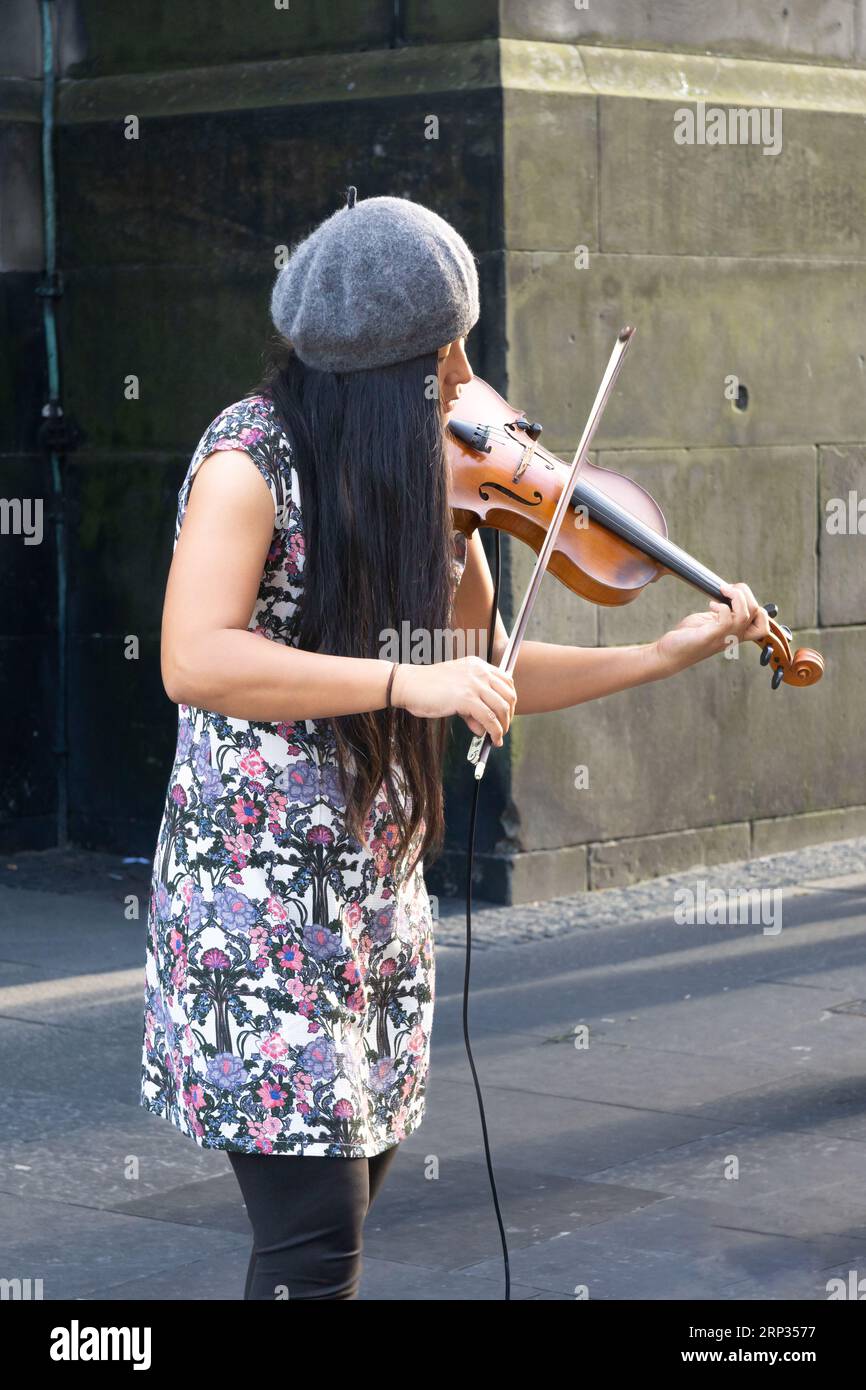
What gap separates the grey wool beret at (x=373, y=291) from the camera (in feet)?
8.33

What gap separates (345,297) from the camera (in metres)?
2.53

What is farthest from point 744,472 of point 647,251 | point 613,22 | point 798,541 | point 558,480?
point 558,480

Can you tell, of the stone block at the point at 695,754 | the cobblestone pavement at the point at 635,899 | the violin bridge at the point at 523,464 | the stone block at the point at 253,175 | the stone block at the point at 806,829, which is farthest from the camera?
the stone block at the point at 806,829

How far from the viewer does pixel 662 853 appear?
7.68 meters

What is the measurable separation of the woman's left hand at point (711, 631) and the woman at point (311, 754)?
1.03ft

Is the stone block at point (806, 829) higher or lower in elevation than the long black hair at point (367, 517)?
lower

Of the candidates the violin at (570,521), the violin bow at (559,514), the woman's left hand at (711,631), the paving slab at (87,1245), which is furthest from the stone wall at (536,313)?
the violin bow at (559,514)

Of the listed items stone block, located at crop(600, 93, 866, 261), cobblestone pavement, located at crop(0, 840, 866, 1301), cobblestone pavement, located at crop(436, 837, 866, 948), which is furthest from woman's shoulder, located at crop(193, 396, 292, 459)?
stone block, located at crop(600, 93, 866, 261)

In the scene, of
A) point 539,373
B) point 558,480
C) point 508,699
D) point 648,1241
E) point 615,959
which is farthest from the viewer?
point 539,373

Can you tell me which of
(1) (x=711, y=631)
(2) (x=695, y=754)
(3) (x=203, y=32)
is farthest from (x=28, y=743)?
(1) (x=711, y=631)

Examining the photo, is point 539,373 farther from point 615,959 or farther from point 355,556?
point 355,556

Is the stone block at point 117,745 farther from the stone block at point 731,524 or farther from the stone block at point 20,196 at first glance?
the stone block at point 731,524

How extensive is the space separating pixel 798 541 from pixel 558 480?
5.07m

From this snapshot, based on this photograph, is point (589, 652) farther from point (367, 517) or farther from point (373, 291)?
point (373, 291)
